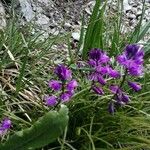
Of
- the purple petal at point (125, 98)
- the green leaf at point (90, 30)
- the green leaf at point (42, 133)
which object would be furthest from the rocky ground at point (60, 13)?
the green leaf at point (42, 133)

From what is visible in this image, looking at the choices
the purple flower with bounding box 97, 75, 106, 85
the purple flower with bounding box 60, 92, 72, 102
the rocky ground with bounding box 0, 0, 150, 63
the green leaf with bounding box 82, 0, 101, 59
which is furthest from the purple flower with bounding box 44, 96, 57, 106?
the rocky ground with bounding box 0, 0, 150, 63

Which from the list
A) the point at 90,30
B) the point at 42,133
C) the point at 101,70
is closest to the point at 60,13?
the point at 90,30

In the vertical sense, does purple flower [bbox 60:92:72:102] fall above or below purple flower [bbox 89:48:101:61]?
below

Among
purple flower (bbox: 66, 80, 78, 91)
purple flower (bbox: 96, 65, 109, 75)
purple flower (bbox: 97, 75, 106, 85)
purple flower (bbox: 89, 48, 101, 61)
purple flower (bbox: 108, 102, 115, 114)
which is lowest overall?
purple flower (bbox: 108, 102, 115, 114)

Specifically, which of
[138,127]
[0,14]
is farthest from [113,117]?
[0,14]

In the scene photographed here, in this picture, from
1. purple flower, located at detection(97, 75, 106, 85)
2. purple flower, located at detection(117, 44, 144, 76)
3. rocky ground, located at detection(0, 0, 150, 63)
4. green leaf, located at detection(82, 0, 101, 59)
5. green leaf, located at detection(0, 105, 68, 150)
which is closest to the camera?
green leaf, located at detection(0, 105, 68, 150)

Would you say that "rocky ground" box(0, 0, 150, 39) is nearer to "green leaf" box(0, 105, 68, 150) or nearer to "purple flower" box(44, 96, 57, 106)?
"purple flower" box(44, 96, 57, 106)

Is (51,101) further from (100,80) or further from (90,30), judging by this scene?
(90,30)

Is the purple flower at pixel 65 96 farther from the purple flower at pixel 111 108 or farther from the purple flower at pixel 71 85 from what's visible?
the purple flower at pixel 111 108

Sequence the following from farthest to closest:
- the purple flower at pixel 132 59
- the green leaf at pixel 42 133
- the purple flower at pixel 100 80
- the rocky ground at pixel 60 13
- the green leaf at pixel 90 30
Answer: the rocky ground at pixel 60 13, the green leaf at pixel 90 30, the purple flower at pixel 100 80, the purple flower at pixel 132 59, the green leaf at pixel 42 133
